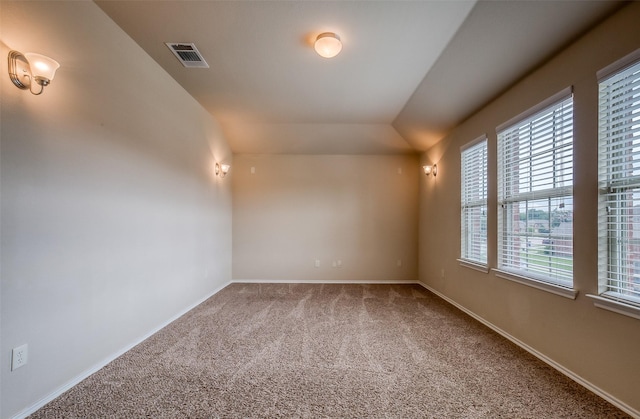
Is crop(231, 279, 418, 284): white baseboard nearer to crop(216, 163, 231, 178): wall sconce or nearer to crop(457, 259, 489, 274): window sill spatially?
crop(457, 259, 489, 274): window sill

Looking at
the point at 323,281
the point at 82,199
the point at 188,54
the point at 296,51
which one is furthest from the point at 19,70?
the point at 323,281

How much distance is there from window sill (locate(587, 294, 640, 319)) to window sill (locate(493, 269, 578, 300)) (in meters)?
0.15

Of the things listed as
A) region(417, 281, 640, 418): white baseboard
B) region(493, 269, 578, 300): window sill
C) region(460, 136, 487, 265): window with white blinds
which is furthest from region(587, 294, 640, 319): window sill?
region(460, 136, 487, 265): window with white blinds

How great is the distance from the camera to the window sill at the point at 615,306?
1667 mm

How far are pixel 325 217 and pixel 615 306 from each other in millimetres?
4149

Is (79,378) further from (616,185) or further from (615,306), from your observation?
(616,185)

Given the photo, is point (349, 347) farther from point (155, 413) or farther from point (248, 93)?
point (248, 93)

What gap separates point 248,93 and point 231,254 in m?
3.12

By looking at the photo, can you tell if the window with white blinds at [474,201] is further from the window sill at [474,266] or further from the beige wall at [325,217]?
the beige wall at [325,217]

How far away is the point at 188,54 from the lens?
2738mm

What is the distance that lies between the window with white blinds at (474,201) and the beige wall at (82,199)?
384 cm

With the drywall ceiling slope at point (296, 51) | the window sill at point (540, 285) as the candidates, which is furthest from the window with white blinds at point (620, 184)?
the drywall ceiling slope at point (296, 51)

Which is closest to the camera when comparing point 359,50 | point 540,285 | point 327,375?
point 327,375

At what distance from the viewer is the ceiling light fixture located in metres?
2.39
